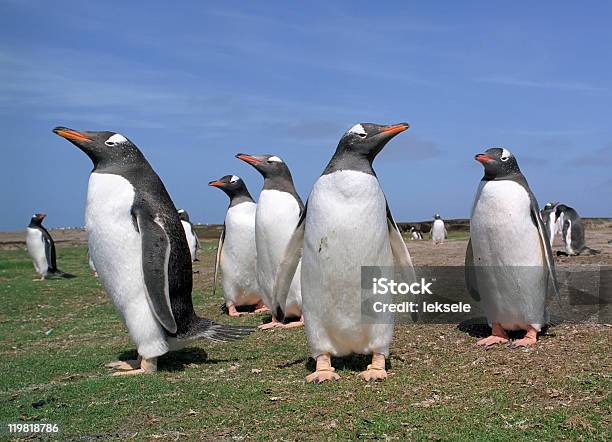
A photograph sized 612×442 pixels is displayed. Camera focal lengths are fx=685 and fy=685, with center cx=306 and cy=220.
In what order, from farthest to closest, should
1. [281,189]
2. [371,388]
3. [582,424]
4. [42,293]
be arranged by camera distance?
[42,293] → [281,189] → [371,388] → [582,424]

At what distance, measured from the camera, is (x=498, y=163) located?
6797mm

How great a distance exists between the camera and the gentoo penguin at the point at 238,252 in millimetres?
9945

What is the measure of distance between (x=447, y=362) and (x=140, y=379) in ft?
8.73

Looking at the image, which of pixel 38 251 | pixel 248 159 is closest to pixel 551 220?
pixel 248 159

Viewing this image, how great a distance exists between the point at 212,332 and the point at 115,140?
6.55 feet

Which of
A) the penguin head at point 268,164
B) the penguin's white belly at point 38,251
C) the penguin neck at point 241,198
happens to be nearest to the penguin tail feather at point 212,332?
the penguin head at point 268,164

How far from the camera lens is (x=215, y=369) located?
6.23 metres

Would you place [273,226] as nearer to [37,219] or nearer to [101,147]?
[101,147]

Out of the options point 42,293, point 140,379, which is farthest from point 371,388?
point 42,293

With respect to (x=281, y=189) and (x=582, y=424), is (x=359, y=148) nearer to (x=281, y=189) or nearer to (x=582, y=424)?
(x=582, y=424)

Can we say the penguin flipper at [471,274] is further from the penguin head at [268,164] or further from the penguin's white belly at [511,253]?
the penguin head at [268,164]

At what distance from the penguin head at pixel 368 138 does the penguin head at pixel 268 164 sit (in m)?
3.66

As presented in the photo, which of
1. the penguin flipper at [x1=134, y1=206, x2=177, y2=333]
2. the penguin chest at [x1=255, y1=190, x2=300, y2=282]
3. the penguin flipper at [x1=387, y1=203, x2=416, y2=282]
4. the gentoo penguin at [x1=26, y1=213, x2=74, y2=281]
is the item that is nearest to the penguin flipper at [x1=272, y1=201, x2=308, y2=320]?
the penguin flipper at [x1=387, y1=203, x2=416, y2=282]

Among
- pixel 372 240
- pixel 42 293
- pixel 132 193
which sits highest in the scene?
pixel 132 193
